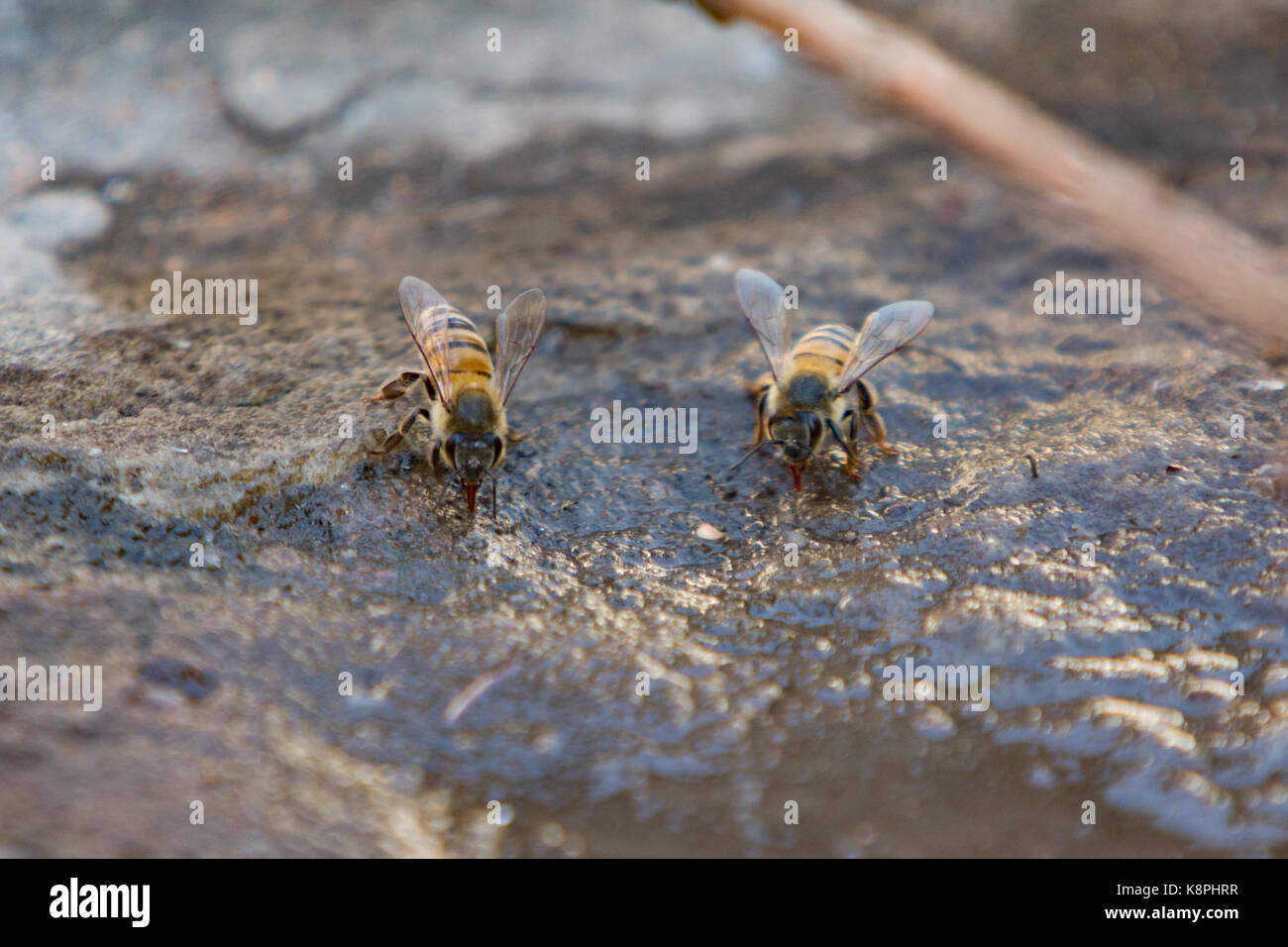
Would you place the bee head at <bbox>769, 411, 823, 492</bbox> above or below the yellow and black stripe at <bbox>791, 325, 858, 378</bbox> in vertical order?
below

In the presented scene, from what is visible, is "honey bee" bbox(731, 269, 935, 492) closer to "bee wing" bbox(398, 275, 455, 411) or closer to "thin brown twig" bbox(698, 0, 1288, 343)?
"bee wing" bbox(398, 275, 455, 411)

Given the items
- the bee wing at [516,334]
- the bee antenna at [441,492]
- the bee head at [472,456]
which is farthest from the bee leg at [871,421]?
the bee antenna at [441,492]

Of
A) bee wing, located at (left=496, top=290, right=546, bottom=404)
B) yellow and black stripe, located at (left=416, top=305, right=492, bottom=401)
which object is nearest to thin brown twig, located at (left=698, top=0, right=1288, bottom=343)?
bee wing, located at (left=496, top=290, right=546, bottom=404)

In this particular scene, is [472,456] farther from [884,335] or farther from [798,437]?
[884,335]

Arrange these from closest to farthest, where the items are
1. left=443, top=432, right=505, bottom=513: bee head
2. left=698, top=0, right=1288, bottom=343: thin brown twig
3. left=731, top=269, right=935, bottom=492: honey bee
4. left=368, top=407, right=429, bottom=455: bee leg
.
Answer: left=443, top=432, right=505, bottom=513: bee head, left=368, top=407, right=429, bottom=455: bee leg, left=731, top=269, right=935, bottom=492: honey bee, left=698, top=0, right=1288, bottom=343: thin brown twig

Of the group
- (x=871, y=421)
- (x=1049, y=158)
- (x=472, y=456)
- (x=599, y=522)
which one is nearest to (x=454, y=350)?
(x=472, y=456)
